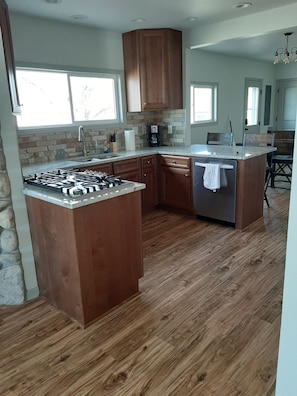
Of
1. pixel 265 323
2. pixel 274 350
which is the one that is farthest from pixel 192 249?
pixel 274 350

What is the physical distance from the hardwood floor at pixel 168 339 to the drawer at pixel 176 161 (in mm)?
1417

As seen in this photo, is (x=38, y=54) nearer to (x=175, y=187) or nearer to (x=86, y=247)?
(x=175, y=187)

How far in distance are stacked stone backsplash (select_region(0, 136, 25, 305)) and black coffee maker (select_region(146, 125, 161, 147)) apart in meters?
2.89

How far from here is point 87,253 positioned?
2.03m

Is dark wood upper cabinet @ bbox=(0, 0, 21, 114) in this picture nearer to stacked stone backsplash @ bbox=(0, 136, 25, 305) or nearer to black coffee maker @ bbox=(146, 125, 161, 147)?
stacked stone backsplash @ bbox=(0, 136, 25, 305)

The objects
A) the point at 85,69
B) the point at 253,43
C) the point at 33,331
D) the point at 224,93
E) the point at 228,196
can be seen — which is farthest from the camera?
the point at 224,93

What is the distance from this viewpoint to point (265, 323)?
81.7 inches

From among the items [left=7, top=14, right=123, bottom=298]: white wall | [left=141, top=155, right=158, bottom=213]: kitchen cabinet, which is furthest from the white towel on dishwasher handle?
[left=7, top=14, right=123, bottom=298]: white wall

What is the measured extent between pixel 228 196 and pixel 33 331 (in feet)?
8.13

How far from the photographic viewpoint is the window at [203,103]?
6.28 m

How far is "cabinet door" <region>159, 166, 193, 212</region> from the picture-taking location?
4.05m

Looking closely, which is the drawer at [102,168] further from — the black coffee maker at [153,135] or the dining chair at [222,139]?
the dining chair at [222,139]

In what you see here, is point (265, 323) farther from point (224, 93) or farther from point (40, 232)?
point (224, 93)

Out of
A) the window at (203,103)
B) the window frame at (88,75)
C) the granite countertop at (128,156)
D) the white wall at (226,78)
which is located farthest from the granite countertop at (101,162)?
the white wall at (226,78)
